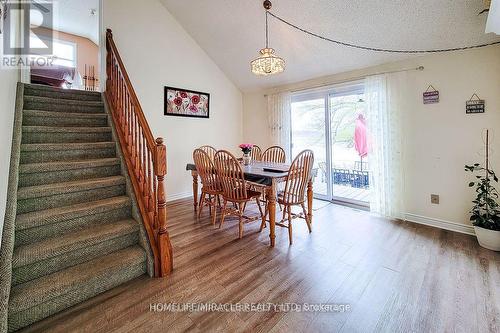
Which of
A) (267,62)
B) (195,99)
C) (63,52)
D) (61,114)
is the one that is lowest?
(61,114)

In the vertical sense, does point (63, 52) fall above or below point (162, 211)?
above

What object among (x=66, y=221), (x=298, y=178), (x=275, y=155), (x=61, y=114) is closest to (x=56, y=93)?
(x=61, y=114)

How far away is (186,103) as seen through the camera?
14.5ft

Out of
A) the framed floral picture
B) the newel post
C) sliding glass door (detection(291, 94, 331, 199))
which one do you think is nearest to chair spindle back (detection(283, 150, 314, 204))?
the newel post

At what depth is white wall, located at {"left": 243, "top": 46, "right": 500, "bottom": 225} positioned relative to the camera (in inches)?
99.4

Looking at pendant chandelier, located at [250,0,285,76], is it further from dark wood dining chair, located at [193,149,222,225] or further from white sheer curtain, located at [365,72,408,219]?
white sheer curtain, located at [365,72,408,219]

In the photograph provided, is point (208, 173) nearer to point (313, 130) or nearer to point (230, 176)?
point (230, 176)

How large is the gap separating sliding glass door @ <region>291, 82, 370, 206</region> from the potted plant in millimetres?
1285

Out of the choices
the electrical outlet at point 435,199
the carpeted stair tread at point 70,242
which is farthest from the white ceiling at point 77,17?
the electrical outlet at point 435,199

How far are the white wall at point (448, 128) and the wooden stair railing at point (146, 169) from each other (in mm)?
3170

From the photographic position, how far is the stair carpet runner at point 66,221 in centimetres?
152

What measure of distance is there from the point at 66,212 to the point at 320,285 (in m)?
2.12

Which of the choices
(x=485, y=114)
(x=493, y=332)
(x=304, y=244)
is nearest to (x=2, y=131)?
(x=304, y=244)

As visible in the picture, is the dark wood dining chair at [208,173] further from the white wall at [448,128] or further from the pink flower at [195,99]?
the white wall at [448,128]
